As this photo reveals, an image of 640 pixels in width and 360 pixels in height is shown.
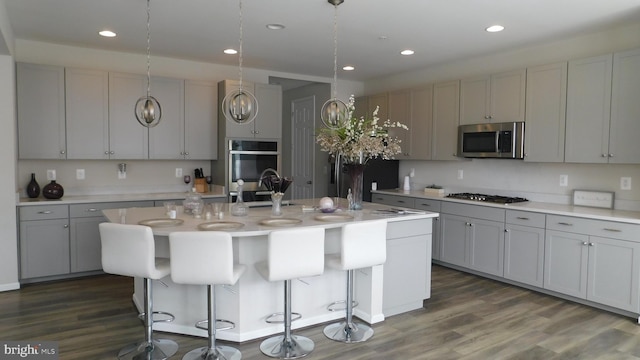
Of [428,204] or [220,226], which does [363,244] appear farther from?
[428,204]

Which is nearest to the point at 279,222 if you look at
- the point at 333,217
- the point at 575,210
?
the point at 333,217

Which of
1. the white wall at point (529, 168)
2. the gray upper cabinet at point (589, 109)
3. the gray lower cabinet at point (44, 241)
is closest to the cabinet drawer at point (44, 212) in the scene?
the gray lower cabinet at point (44, 241)

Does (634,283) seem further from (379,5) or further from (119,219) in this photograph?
(119,219)

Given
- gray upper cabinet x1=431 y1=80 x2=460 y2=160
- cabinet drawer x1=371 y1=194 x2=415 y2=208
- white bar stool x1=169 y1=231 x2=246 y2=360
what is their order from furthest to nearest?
cabinet drawer x1=371 y1=194 x2=415 y2=208, gray upper cabinet x1=431 y1=80 x2=460 y2=160, white bar stool x1=169 y1=231 x2=246 y2=360

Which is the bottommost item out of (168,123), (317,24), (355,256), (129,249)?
(355,256)

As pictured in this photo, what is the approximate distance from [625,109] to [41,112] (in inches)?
222

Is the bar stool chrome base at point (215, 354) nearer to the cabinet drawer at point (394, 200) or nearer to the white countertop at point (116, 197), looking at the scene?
the white countertop at point (116, 197)

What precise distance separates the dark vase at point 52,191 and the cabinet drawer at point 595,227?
4.94m

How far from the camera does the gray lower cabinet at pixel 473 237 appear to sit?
455 cm

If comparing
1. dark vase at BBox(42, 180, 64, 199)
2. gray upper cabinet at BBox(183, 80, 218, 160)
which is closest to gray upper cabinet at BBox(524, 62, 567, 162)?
gray upper cabinet at BBox(183, 80, 218, 160)

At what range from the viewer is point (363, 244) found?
9.93ft

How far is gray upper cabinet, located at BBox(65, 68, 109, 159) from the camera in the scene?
4.73 meters

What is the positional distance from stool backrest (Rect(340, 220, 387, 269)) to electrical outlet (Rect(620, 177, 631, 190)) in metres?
2.61

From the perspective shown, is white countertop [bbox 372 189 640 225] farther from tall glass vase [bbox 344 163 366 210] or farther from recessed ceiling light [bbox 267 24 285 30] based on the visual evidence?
recessed ceiling light [bbox 267 24 285 30]
